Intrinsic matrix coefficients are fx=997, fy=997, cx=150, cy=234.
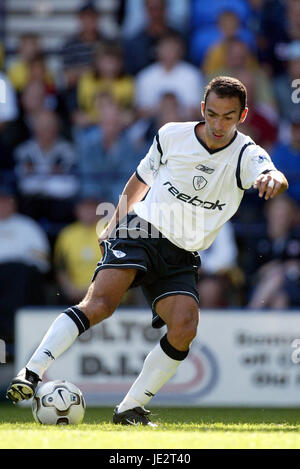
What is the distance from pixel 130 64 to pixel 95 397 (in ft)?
15.4

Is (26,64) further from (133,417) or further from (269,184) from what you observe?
(269,184)

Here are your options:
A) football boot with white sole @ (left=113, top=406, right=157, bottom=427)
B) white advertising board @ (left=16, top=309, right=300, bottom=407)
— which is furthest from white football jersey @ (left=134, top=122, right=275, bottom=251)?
white advertising board @ (left=16, top=309, right=300, bottom=407)

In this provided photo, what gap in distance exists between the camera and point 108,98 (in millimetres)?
10938

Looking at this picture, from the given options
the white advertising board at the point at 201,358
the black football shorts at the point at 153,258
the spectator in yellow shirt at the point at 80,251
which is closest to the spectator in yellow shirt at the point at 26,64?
the spectator in yellow shirt at the point at 80,251

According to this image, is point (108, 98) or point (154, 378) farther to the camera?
point (108, 98)

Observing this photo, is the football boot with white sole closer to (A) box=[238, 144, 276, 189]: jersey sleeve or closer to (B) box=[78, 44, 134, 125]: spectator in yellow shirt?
(A) box=[238, 144, 276, 189]: jersey sleeve

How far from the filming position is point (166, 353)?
6012 mm

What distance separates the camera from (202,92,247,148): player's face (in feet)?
18.8

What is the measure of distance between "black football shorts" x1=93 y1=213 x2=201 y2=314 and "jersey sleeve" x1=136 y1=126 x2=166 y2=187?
0.29 meters

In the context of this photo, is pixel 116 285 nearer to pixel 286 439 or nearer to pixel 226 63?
pixel 286 439

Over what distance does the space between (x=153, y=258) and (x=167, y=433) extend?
1.20m

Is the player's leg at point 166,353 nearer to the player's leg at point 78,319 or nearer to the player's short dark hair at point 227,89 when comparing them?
the player's leg at point 78,319

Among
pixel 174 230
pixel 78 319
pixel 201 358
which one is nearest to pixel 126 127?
pixel 201 358

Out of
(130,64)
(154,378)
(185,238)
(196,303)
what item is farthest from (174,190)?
(130,64)
